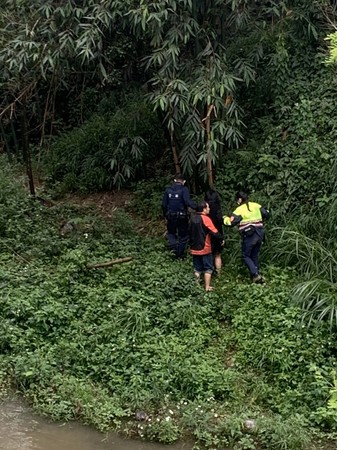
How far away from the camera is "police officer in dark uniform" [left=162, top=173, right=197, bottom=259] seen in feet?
30.1

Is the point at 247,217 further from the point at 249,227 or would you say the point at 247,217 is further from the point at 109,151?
the point at 109,151

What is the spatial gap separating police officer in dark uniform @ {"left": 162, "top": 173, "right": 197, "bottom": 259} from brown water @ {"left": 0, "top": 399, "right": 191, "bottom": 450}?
12.2 ft

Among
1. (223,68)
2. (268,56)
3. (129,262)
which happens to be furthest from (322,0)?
(129,262)

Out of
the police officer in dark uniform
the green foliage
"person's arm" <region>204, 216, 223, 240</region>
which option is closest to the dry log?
the police officer in dark uniform

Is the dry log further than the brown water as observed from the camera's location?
Yes

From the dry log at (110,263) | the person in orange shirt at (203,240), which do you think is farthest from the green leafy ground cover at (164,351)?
the person in orange shirt at (203,240)

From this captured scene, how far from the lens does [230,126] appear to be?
9242mm

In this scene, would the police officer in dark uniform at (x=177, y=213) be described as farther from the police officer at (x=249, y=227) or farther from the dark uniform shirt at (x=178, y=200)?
the police officer at (x=249, y=227)

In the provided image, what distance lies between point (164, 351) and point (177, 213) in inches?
106

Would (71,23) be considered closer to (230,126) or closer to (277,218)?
(230,126)

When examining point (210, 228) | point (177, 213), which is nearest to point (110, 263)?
point (177, 213)

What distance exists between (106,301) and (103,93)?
8.64 meters

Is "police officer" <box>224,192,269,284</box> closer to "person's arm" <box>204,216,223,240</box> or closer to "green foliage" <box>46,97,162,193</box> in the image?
"person's arm" <box>204,216,223,240</box>

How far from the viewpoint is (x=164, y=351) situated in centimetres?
709
